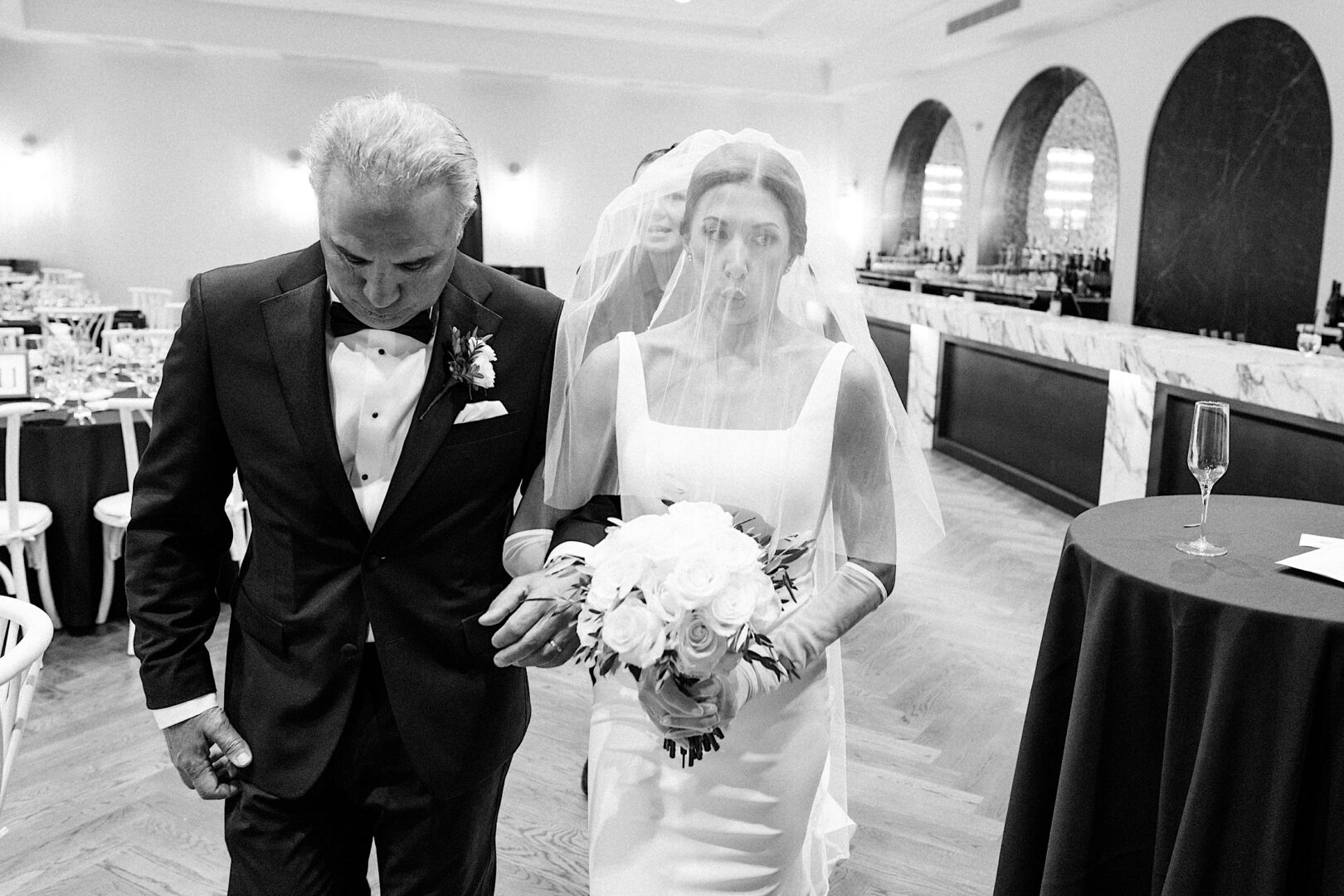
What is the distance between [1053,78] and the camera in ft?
32.3

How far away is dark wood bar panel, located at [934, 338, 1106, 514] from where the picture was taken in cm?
683

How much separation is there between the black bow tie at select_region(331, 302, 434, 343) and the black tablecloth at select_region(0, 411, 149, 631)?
12.0 feet

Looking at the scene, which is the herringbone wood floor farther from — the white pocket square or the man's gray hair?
the man's gray hair

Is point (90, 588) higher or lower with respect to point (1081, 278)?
lower

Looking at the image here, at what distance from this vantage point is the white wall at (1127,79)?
667 cm

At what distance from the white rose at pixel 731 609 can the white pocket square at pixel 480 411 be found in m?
0.42

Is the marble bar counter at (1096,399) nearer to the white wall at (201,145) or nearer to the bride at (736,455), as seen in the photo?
the bride at (736,455)

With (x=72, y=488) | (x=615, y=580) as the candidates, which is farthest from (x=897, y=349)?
(x=615, y=580)

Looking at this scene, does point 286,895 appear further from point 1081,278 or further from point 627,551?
point 1081,278

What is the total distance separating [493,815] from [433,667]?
1.04 ft

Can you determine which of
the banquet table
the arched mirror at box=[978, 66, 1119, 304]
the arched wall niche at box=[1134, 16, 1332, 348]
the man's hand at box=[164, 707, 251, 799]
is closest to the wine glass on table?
the arched wall niche at box=[1134, 16, 1332, 348]

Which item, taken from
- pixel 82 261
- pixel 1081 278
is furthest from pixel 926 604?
pixel 82 261

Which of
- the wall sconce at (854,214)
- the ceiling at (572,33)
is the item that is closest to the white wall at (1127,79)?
the ceiling at (572,33)

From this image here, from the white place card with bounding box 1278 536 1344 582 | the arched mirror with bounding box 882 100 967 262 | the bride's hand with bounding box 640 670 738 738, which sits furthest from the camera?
the arched mirror with bounding box 882 100 967 262
